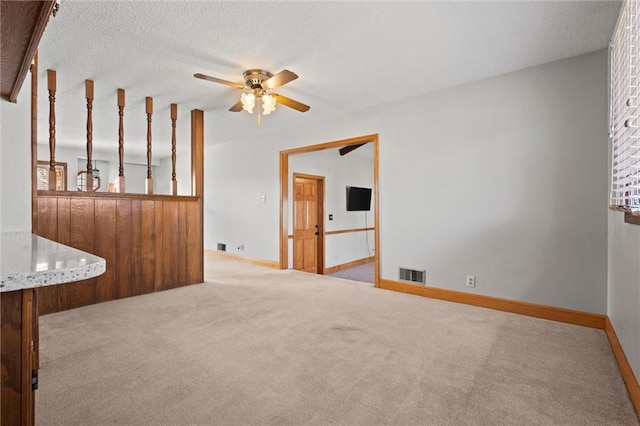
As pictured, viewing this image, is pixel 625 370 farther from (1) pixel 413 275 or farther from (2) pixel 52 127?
(2) pixel 52 127

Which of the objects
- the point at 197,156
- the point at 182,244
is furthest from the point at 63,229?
the point at 197,156

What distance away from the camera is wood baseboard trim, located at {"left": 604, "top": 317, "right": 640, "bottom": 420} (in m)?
1.68

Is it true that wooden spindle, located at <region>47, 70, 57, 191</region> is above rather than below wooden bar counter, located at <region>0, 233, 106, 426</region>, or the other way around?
above

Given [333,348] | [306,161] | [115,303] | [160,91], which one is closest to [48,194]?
[115,303]

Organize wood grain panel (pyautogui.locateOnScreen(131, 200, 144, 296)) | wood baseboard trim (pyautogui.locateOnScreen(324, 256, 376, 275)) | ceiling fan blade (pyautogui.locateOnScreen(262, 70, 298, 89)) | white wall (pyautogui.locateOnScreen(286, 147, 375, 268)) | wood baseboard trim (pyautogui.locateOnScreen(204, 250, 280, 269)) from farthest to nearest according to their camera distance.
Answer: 1. wood baseboard trim (pyautogui.locateOnScreen(324, 256, 376, 275))
2. white wall (pyautogui.locateOnScreen(286, 147, 375, 268))
3. wood baseboard trim (pyautogui.locateOnScreen(204, 250, 280, 269))
4. wood grain panel (pyautogui.locateOnScreen(131, 200, 144, 296))
5. ceiling fan blade (pyautogui.locateOnScreen(262, 70, 298, 89))

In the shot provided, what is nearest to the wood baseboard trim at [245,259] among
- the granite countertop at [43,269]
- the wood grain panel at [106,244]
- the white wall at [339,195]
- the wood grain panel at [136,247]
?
the white wall at [339,195]

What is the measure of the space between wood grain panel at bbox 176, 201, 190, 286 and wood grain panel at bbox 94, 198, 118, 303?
76 centimetres

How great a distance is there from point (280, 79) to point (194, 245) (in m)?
2.60

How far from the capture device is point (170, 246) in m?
4.16

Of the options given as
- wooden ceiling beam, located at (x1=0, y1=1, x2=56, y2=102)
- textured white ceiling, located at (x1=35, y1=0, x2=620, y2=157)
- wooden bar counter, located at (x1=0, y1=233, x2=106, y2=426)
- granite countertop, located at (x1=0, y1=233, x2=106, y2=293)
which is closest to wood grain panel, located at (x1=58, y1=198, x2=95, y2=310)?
textured white ceiling, located at (x1=35, y1=0, x2=620, y2=157)

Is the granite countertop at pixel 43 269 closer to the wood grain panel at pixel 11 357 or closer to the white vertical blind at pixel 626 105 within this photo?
the wood grain panel at pixel 11 357

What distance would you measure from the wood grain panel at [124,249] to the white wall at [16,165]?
70.7 inches

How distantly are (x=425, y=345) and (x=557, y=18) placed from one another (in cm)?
261

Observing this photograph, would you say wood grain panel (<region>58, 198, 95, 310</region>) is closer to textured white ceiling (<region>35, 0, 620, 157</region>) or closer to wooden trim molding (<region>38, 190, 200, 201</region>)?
wooden trim molding (<region>38, 190, 200, 201</region>)
